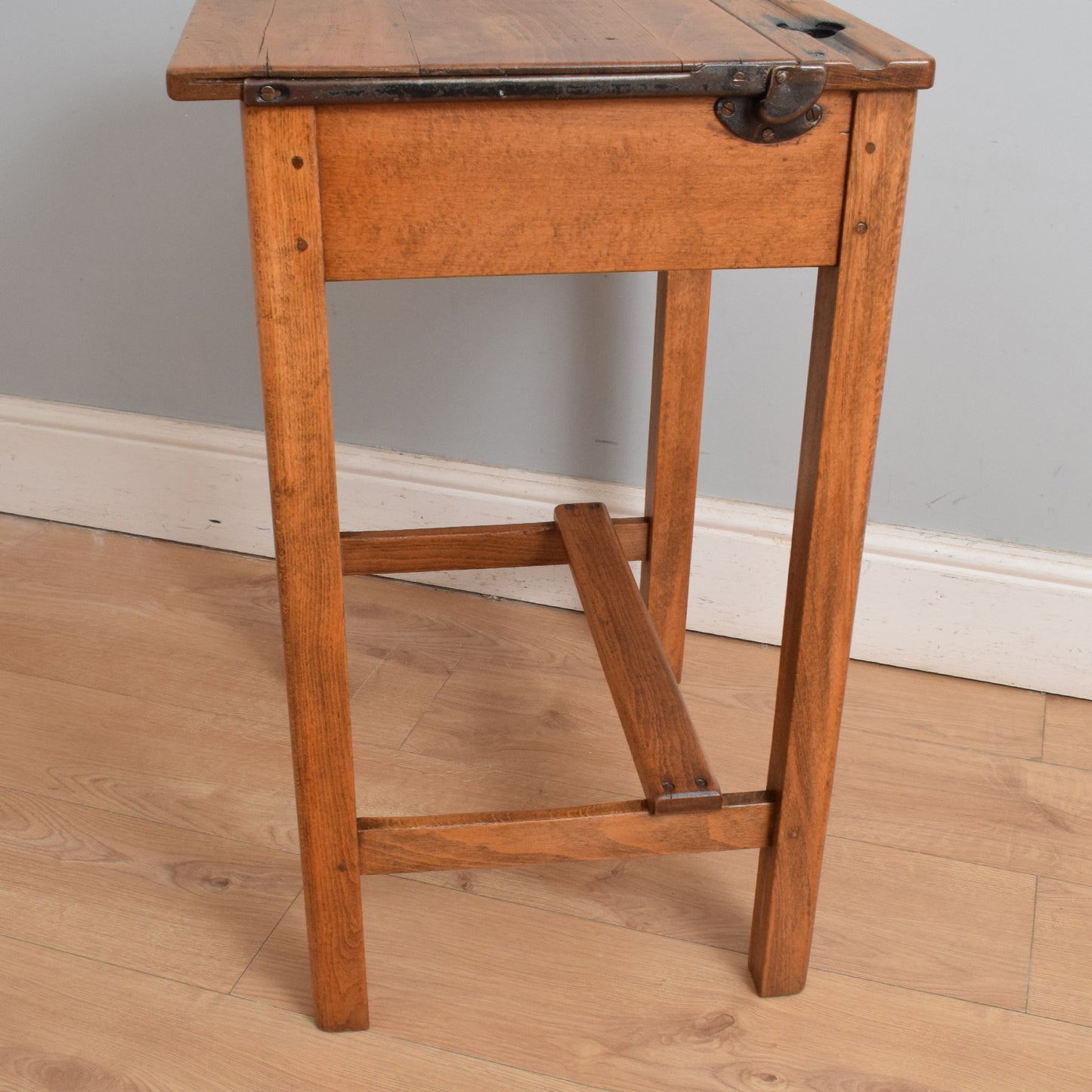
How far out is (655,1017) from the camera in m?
1.01

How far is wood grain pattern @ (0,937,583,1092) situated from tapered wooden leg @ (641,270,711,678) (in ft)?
1.93

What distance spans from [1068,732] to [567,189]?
38.6 inches

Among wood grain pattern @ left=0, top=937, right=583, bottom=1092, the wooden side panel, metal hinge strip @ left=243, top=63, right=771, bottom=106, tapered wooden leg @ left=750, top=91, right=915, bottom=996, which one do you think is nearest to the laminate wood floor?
wood grain pattern @ left=0, top=937, right=583, bottom=1092

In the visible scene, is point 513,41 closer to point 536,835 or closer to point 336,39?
point 336,39

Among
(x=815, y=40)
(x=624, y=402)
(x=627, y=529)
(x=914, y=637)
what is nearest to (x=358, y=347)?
(x=624, y=402)

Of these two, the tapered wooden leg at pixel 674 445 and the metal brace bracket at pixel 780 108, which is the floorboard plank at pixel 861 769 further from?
the metal brace bracket at pixel 780 108

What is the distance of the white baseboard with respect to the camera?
1.43m

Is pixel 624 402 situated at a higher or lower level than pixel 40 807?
higher

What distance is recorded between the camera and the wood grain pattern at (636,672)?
95 cm

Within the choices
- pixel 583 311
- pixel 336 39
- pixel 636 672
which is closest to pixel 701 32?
pixel 336 39

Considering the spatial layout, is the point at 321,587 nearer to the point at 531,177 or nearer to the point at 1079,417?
the point at 531,177

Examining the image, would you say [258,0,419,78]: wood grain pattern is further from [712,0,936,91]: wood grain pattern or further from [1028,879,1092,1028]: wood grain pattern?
[1028,879,1092,1028]: wood grain pattern

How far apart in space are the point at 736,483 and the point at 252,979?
2.65ft

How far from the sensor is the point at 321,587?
32.9 inches
